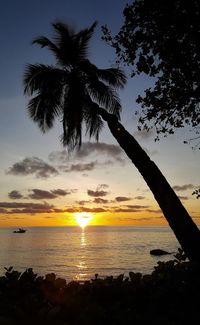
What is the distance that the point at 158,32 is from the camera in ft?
36.4

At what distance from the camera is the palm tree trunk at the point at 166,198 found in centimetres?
936

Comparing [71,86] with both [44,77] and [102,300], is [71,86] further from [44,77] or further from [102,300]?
[102,300]

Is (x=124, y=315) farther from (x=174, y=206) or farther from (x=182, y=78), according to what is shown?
(x=182, y=78)

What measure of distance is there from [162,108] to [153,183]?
Answer: 2.76 meters

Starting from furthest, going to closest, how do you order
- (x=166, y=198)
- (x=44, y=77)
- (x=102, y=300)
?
(x=44, y=77) → (x=166, y=198) → (x=102, y=300)

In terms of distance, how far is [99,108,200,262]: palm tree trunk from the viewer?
9.36m

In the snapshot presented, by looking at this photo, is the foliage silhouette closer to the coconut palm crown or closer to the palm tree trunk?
the palm tree trunk

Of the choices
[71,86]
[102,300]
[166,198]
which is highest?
[71,86]

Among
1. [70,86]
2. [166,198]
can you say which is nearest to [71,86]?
[70,86]

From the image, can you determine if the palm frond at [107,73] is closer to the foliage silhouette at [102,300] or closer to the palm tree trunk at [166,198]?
the palm tree trunk at [166,198]

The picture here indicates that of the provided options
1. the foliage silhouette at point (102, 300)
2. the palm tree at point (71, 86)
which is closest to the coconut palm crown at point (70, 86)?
the palm tree at point (71, 86)

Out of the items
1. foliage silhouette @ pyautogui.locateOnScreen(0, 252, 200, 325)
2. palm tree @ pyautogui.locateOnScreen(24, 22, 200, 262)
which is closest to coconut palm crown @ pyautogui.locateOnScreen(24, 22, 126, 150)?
palm tree @ pyautogui.locateOnScreen(24, 22, 200, 262)

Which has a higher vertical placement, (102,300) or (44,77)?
(44,77)

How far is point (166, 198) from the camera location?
10.2 metres
